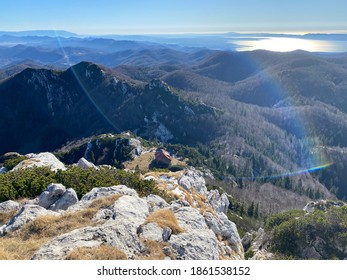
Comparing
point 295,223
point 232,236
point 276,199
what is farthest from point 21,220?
point 276,199

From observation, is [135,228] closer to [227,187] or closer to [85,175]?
[85,175]

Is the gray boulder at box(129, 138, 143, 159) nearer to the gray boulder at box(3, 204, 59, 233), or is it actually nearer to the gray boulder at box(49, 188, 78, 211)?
the gray boulder at box(49, 188, 78, 211)

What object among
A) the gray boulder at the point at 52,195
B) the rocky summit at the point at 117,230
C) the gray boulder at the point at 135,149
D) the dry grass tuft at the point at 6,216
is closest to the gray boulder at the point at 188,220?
the rocky summit at the point at 117,230

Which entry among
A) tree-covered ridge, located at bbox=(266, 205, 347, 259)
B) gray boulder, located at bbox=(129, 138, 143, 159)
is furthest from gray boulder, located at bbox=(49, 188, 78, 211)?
gray boulder, located at bbox=(129, 138, 143, 159)

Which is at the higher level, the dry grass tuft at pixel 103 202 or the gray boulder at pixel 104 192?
the dry grass tuft at pixel 103 202

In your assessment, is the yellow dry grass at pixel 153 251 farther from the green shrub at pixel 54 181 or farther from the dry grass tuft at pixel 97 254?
the green shrub at pixel 54 181

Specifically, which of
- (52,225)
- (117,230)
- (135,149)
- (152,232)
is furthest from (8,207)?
(135,149)

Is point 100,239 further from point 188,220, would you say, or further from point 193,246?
point 188,220
